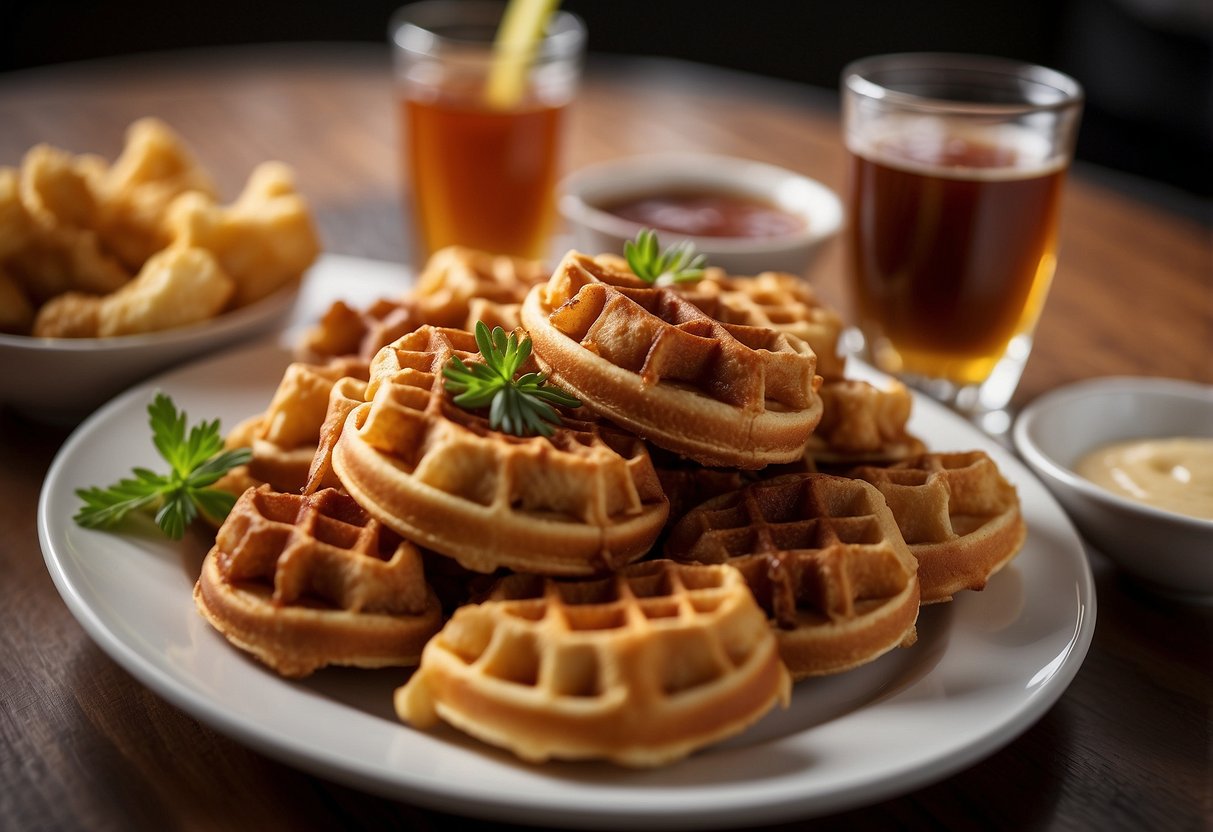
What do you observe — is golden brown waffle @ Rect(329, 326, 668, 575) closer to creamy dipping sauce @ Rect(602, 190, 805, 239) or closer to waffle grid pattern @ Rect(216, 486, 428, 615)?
waffle grid pattern @ Rect(216, 486, 428, 615)

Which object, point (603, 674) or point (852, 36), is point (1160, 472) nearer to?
point (603, 674)

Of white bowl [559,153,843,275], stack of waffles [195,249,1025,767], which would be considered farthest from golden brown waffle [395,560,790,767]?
white bowl [559,153,843,275]

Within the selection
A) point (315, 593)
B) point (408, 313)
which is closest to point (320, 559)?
point (315, 593)

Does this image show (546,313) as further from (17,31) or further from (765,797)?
(17,31)

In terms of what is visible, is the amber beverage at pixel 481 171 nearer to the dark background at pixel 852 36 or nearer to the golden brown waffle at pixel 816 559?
the golden brown waffle at pixel 816 559

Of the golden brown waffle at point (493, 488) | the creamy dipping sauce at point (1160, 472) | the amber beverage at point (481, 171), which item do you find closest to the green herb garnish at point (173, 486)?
the golden brown waffle at point (493, 488)

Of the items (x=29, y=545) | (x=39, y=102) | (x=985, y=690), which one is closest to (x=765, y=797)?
(x=985, y=690)
